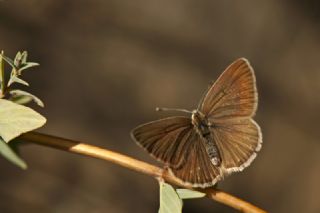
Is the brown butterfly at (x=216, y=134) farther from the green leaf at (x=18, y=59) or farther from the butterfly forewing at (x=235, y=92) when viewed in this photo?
the green leaf at (x=18, y=59)

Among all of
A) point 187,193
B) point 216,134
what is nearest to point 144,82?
point 216,134

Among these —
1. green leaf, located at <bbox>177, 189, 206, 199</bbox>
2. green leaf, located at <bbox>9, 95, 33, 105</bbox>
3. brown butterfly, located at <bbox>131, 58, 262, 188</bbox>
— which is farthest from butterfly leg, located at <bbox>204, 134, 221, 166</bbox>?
green leaf, located at <bbox>9, 95, 33, 105</bbox>

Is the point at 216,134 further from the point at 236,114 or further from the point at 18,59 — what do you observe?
the point at 18,59

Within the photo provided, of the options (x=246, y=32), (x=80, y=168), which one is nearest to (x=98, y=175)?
(x=80, y=168)

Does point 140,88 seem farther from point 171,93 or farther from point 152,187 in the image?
point 152,187

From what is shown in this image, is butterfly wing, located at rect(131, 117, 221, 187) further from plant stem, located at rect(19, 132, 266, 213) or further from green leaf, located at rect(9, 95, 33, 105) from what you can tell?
green leaf, located at rect(9, 95, 33, 105)
